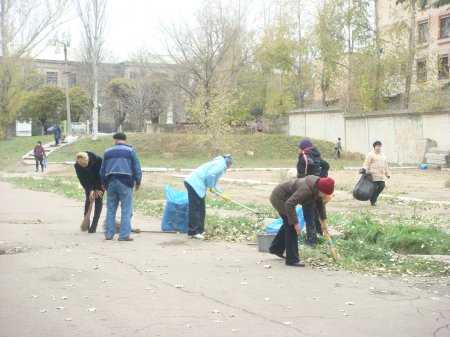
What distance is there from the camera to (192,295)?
729 centimetres

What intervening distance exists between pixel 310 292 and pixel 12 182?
71.3 ft

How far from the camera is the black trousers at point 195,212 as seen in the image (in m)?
11.5

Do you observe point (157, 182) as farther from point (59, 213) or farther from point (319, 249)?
point (319, 249)

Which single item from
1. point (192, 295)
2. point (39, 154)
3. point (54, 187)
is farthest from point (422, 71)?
point (192, 295)

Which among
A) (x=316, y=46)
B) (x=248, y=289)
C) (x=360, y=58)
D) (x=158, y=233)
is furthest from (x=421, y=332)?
(x=316, y=46)

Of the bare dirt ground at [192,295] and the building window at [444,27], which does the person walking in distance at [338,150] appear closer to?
the building window at [444,27]

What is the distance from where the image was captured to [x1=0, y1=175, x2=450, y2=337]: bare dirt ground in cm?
602

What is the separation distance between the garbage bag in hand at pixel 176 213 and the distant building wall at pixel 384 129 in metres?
28.2

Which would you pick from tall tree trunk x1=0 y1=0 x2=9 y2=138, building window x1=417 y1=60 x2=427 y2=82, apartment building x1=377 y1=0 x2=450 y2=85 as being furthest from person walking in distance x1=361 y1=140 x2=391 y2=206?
tall tree trunk x1=0 y1=0 x2=9 y2=138

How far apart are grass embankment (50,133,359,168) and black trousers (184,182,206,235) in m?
28.3

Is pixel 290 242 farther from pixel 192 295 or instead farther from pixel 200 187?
pixel 200 187

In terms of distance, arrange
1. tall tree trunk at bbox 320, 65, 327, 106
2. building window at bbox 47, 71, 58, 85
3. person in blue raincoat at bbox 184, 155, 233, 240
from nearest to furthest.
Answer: person in blue raincoat at bbox 184, 155, 233, 240 → tall tree trunk at bbox 320, 65, 327, 106 → building window at bbox 47, 71, 58, 85

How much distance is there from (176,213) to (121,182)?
148cm

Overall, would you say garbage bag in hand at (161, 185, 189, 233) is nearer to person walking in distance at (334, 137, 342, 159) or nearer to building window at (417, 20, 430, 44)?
person walking in distance at (334, 137, 342, 159)
